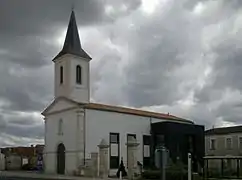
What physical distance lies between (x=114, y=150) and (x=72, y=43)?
13790 millimetres

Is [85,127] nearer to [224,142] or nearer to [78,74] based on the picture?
[78,74]

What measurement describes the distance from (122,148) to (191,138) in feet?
31.3

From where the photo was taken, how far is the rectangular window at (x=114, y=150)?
5434 cm

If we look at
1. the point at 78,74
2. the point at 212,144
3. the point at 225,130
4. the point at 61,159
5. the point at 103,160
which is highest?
the point at 78,74

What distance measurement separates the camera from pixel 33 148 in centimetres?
9431

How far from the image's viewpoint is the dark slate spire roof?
188 ft

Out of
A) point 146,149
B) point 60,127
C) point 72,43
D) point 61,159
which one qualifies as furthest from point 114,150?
point 72,43

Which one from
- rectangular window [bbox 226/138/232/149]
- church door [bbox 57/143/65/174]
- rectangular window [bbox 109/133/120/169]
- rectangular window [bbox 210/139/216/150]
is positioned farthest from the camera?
rectangular window [bbox 210/139/216/150]

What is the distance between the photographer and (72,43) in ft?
189

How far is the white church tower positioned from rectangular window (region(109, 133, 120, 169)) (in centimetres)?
556


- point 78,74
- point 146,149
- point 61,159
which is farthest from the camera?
point 146,149

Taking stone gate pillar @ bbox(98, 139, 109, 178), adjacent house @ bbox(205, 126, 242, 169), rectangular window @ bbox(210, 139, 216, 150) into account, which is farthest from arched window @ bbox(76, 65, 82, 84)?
rectangular window @ bbox(210, 139, 216, 150)

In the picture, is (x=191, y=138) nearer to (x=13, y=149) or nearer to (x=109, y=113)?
(x=109, y=113)

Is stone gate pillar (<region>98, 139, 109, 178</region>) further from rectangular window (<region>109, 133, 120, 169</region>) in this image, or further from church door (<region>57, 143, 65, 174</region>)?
church door (<region>57, 143, 65, 174</region>)
